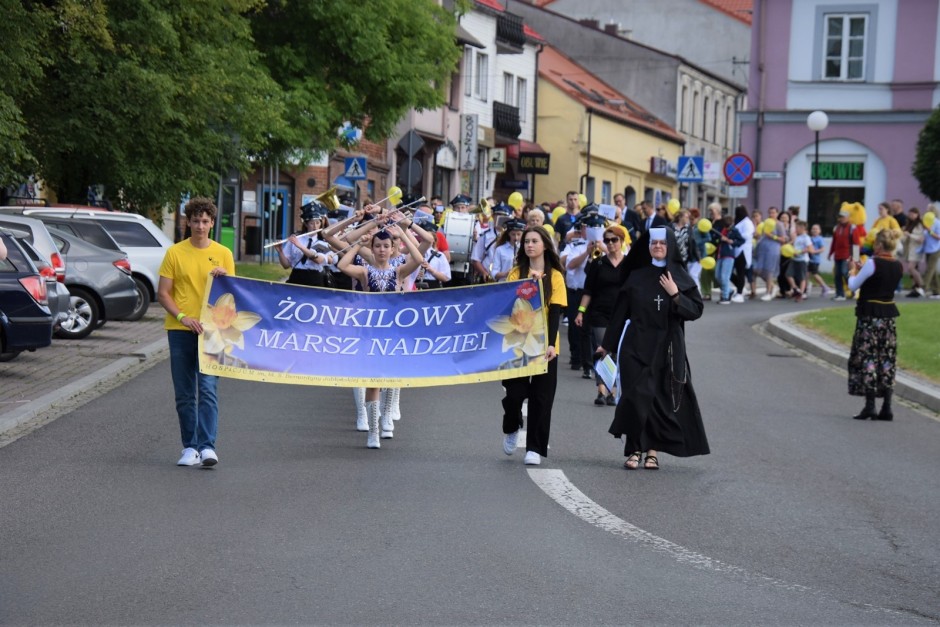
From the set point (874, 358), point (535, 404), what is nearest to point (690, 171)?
point (874, 358)

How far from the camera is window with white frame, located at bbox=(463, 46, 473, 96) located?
59.1m

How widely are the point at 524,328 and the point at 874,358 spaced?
495 cm

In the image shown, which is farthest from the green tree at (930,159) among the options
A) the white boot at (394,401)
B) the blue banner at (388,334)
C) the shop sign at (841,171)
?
the blue banner at (388,334)

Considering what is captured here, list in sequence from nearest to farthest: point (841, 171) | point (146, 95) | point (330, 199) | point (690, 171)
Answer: point (330, 199)
point (146, 95)
point (690, 171)
point (841, 171)

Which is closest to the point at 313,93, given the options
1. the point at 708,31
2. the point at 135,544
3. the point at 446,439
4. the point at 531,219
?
the point at 531,219

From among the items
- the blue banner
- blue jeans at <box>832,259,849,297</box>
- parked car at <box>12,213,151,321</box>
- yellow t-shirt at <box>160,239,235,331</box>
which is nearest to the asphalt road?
the blue banner

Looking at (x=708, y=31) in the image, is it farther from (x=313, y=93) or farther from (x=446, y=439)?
(x=446, y=439)

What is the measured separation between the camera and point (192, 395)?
11.3 m

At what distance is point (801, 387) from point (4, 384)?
28.9 ft

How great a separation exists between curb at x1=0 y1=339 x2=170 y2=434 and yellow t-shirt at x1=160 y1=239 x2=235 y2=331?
2.55 meters

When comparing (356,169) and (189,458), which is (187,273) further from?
(356,169)

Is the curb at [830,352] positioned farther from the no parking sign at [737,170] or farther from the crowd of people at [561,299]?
the no parking sign at [737,170]

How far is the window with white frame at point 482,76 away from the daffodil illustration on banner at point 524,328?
49.3m

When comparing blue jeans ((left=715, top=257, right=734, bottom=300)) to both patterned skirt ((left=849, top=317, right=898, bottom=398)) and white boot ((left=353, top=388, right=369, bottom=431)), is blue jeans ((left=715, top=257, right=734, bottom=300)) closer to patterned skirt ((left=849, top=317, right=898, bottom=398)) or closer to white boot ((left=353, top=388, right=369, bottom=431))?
patterned skirt ((left=849, top=317, right=898, bottom=398))
